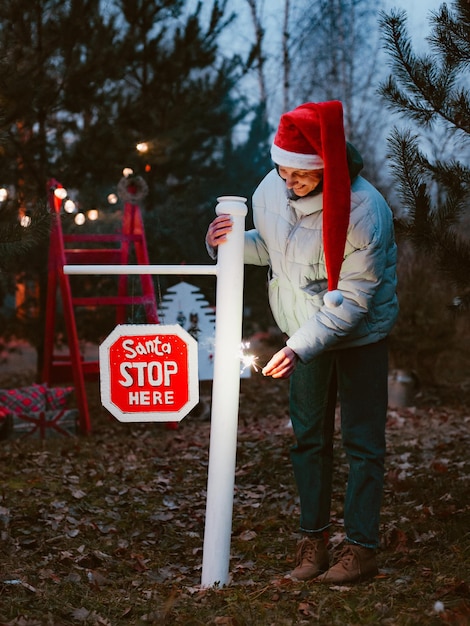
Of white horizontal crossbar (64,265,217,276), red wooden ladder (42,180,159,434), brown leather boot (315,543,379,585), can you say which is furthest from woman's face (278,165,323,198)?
red wooden ladder (42,180,159,434)

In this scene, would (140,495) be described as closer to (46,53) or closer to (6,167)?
(6,167)

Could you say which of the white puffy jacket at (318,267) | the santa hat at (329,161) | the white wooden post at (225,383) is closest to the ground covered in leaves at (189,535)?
the white wooden post at (225,383)

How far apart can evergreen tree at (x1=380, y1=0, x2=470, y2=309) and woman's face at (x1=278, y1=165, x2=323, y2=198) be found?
3.94 ft

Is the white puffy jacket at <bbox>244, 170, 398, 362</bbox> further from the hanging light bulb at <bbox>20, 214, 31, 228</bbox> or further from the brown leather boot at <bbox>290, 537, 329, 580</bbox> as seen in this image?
the hanging light bulb at <bbox>20, 214, 31, 228</bbox>

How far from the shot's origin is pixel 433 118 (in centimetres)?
431

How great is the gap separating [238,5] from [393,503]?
39.4ft

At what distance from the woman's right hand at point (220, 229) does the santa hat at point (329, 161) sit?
0.30 meters

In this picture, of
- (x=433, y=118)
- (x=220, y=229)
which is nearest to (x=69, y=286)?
(x=433, y=118)

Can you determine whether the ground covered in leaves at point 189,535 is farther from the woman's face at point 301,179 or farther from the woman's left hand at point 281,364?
the woman's face at point 301,179

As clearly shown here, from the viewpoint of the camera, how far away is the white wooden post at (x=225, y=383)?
3.21m

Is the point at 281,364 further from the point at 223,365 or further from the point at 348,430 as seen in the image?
the point at 348,430

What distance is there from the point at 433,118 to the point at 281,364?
1.95 m

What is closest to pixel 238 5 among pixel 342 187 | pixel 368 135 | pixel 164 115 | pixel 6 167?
pixel 368 135

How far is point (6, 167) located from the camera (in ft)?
28.6
